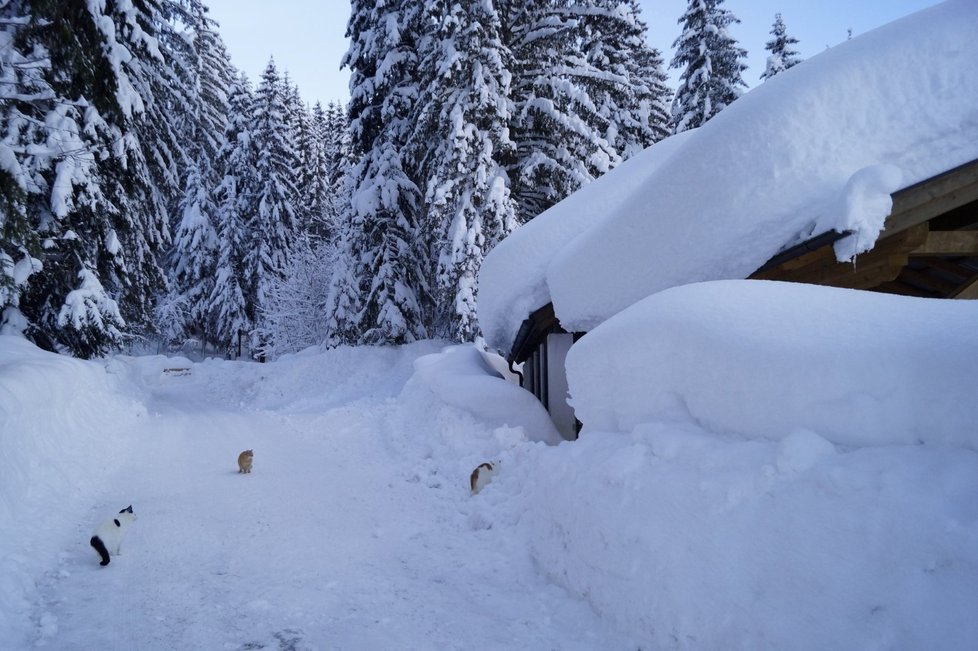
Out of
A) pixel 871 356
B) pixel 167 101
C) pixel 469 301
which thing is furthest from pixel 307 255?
pixel 871 356

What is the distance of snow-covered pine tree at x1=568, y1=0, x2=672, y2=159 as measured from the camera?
687 inches

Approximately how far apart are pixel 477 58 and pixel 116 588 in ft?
47.3

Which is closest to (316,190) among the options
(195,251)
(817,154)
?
(195,251)

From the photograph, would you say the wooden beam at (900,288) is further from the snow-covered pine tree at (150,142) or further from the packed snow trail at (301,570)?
the snow-covered pine tree at (150,142)

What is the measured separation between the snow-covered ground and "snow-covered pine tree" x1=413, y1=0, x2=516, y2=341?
886 cm

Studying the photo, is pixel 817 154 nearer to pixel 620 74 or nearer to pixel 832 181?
pixel 832 181

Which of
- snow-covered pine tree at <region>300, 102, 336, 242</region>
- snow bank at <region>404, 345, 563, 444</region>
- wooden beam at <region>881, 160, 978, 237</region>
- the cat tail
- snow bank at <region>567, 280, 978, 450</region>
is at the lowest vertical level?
the cat tail

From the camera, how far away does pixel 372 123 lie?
18734 mm

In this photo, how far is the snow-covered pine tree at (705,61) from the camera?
23.8 m

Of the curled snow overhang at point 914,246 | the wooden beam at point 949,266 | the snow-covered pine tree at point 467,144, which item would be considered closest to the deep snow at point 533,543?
the curled snow overhang at point 914,246

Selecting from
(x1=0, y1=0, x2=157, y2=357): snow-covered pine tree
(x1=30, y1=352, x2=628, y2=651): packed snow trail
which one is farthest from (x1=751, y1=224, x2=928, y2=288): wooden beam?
(x1=0, y1=0, x2=157, y2=357): snow-covered pine tree

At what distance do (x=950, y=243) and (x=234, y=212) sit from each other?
30.9 m

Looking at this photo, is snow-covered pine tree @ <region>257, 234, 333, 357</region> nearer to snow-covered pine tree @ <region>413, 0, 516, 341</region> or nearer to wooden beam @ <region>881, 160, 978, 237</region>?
snow-covered pine tree @ <region>413, 0, 516, 341</region>

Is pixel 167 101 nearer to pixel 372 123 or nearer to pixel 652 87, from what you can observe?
pixel 372 123
